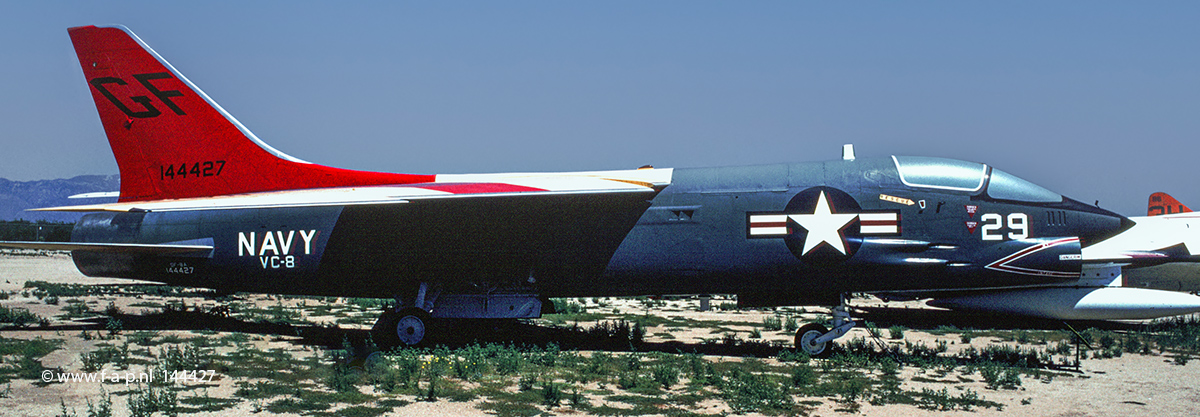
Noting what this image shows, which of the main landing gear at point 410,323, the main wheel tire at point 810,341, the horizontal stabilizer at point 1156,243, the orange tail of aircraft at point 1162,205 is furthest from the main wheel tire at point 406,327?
the orange tail of aircraft at point 1162,205

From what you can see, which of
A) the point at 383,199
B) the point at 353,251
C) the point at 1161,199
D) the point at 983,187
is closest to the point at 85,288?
the point at 353,251

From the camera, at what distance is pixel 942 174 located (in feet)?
45.4

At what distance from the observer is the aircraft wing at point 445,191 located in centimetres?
1358

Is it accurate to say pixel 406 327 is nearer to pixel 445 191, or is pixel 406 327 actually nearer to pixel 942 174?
pixel 445 191

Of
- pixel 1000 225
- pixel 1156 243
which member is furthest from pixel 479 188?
pixel 1156 243

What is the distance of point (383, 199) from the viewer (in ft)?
44.4

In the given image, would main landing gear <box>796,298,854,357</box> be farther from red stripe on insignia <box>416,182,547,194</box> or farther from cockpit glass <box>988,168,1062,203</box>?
red stripe on insignia <box>416,182,547,194</box>

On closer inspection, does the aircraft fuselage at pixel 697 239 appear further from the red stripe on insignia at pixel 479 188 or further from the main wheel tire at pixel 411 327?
the main wheel tire at pixel 411 327

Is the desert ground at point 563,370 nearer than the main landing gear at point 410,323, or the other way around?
the desert ground at point 563,370

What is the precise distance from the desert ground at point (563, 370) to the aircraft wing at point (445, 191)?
2.41 meters

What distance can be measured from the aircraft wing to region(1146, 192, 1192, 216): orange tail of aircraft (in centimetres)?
3056

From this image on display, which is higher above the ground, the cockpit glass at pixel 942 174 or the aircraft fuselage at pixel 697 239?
the cockpit glass at pixel 942 174

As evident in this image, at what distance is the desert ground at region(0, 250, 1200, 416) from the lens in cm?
1003

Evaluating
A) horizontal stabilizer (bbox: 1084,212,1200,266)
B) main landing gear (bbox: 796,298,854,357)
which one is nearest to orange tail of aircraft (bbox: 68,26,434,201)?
main landing gear (bbox: 796,298,854,357)
